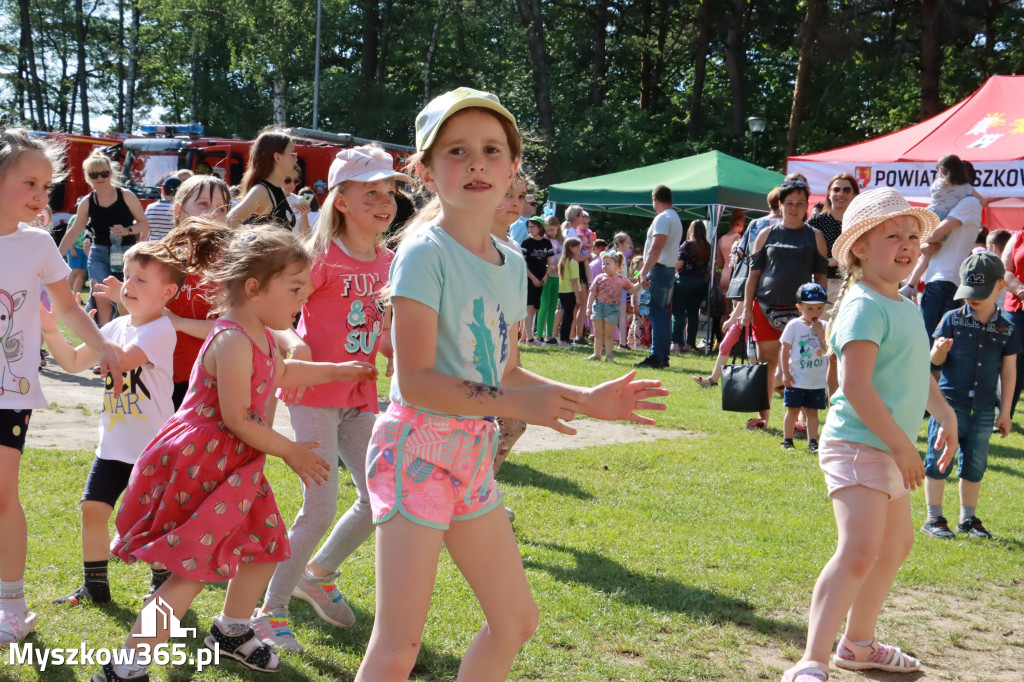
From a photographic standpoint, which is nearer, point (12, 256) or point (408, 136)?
point (12, 256)

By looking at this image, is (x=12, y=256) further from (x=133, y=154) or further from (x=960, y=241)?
(x=133, y=154)

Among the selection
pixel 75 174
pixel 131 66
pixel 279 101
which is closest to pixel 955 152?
pixel 75 174

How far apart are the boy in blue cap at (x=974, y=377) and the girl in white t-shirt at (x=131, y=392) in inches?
175

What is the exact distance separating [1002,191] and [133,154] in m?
17.5

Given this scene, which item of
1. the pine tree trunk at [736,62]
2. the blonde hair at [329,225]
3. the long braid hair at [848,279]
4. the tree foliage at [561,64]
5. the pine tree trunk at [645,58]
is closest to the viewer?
the long braid hair at [848,279]

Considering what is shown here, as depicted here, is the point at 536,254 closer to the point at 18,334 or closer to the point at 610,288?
the point at 610,288

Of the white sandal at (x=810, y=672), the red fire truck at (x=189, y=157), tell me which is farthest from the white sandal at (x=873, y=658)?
the red fire truck at (x=189, y=157)

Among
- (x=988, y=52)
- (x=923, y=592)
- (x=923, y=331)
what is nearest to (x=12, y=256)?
(x=923, y=331)

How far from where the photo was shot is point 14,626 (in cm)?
367

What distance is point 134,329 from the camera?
412 cm

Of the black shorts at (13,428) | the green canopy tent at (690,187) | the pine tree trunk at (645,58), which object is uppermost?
the pine tree trunk at (645,58)

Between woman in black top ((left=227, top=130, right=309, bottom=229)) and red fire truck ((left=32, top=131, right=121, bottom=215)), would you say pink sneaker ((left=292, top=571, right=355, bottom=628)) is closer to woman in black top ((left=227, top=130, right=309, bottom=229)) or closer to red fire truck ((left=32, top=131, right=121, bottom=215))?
woman in black top ((left=227, top=130, right=309, bottom=229))

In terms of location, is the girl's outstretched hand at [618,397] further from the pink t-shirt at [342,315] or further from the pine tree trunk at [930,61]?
the pine tree trunk at [930,61]

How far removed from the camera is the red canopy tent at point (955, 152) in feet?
39.4
